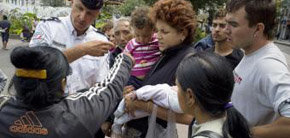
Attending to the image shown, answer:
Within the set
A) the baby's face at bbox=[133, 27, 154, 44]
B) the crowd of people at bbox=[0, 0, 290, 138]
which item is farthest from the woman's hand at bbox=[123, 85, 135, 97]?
the baby's face at bbox=[133, 27, 154, 44]

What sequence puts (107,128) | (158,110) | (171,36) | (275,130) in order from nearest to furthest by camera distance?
1. (275,130)
2. (158,110)
3. (171,36)
4. (107,128)

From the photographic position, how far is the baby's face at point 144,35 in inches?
99.2

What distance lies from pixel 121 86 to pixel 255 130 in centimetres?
81

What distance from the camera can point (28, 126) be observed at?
1.48 m

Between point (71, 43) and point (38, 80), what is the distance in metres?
1.01

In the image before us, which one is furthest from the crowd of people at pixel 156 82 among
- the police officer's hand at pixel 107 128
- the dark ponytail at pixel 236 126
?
the police officer's hand at pixel 107 128

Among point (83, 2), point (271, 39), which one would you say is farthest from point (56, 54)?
Answer: point (271, 39)

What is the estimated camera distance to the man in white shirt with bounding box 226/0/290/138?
162cm

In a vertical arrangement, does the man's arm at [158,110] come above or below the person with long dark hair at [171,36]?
below

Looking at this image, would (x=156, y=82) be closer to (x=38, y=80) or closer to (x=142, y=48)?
(x=142, y=48)

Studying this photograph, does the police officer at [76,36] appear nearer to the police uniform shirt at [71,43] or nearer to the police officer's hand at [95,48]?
the police uniform shirt at [71,43]

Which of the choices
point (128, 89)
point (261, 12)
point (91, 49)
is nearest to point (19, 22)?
point (128, 89)

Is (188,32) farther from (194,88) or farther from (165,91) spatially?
(194,88)

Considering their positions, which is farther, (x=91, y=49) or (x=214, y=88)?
(x=91, y=49)
